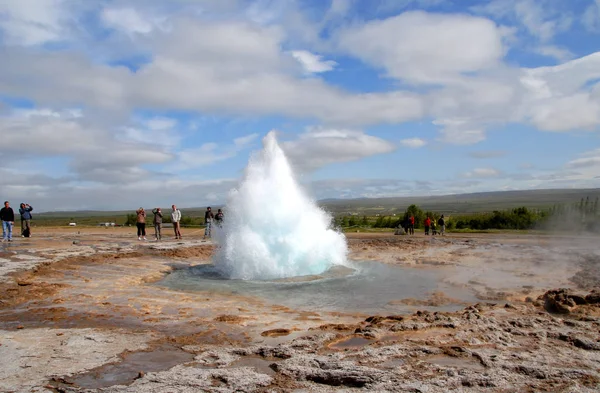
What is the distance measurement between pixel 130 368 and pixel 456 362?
3389 mm

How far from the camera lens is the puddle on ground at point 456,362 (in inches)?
184

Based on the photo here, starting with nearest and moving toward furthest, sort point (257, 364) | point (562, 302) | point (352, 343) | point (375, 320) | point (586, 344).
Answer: point (257, 364), point (586, 344), point (352, 343), point (375, 320), point (562, 302)

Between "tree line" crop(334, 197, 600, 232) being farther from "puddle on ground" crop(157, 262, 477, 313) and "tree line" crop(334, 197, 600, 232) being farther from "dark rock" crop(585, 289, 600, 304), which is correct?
"dark rock" crop(585, 289, 600, 304)

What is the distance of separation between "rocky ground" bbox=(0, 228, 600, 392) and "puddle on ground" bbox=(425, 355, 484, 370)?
0.4 inches

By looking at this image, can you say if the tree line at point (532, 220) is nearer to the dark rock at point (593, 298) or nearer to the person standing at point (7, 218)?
the person standing at point (7, 218)

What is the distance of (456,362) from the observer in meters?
4.82

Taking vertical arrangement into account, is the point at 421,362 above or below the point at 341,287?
above

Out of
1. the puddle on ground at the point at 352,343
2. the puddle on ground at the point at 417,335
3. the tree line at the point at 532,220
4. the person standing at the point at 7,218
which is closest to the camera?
the puddle on ground at the point at 352,343

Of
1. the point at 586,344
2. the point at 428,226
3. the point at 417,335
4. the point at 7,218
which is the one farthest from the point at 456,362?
the point at 428,226

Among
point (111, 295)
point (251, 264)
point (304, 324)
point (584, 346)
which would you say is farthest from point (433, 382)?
point (251, 264)

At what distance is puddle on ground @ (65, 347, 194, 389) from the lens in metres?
4.38

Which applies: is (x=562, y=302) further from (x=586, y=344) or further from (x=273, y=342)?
(x=273, y=342)

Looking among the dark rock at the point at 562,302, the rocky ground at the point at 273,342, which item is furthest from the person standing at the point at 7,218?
the dark rock at the point at 562,302

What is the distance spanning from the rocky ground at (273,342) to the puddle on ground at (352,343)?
0.01m
